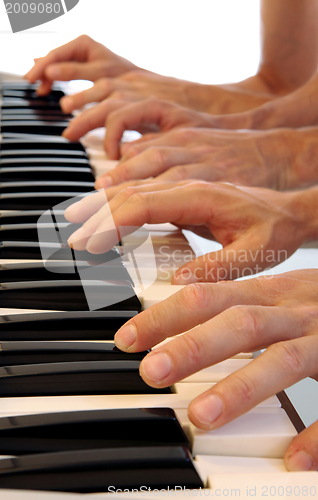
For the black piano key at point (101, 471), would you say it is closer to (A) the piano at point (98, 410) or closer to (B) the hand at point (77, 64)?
(A) the piano at point (98, 410)

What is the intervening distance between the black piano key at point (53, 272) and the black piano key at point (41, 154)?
502mm

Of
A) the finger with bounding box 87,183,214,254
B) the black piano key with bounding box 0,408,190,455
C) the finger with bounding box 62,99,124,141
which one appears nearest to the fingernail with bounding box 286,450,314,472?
the black piano key with bounding box 0,408,190,455

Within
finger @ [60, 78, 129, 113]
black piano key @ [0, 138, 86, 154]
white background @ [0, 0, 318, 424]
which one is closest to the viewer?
black piano key @ [0, 138, 86, 154]

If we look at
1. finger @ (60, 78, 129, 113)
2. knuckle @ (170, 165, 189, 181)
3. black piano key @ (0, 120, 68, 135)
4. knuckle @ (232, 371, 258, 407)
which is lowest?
knuckle @ (170, 165, 189, 181)

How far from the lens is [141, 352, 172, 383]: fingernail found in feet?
1.70

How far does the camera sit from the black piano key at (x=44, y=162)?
44.5 inches

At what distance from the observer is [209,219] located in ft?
2.94

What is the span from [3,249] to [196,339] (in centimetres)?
43

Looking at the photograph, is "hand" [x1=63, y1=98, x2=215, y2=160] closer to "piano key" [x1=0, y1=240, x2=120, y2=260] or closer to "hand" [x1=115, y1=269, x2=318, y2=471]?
"piano key" [x1=0, y1=240, x2=120, y2=260]

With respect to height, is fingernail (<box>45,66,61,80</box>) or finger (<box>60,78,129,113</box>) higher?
fingernail (<box>45,66,61,80</box>)

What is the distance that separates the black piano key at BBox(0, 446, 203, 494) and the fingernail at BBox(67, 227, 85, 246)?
413 millimetres

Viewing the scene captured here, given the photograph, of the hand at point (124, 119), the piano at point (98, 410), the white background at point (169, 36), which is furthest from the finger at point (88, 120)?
the white background at point (169, 36)

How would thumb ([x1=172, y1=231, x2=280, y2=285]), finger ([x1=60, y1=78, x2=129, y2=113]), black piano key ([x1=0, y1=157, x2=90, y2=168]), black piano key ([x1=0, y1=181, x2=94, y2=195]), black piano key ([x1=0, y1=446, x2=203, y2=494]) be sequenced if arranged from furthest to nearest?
finger ([x1=60, y1=78, x2=129, y2=113]) → black piano key ([x1=0, y1=157, x2=90, y2=168]) → black piano key ([x1=0, y1=181, x2=94, y2=195]) → thumb ([x1=172, y1=231, x2=280, y2=285]) → black piano key ([x1=0, y1=446, x2=203, y2=494])

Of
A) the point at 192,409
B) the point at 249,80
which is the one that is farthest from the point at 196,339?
the point at 249,80
